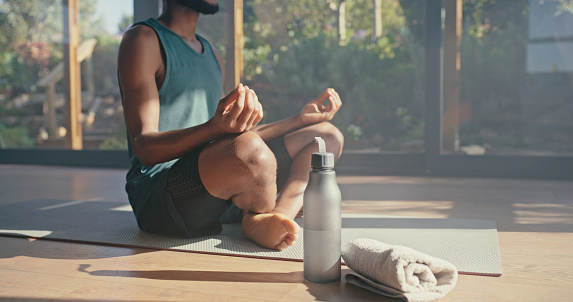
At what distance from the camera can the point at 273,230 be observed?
1.29 metres

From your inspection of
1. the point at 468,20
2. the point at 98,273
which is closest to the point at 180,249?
the point at 98,273

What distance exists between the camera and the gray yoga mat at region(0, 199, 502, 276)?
4.16 ft

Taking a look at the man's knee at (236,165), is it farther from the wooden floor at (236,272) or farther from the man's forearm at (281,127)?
the man's forearm at (281,127)

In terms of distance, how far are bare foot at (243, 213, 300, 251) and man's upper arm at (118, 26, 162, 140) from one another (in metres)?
0.37

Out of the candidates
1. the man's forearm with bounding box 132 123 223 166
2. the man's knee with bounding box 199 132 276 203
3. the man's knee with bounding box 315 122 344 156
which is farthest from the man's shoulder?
the man's knee with bounding box 315 122 344 156

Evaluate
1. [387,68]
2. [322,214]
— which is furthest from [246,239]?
[387,68]

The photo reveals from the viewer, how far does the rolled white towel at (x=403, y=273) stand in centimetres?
92

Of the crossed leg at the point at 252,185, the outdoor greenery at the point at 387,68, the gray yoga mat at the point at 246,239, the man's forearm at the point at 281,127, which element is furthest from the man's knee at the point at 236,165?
the outdoor greenery at the point at 387,68

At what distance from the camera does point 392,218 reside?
5.85 ft

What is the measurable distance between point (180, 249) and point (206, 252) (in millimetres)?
78

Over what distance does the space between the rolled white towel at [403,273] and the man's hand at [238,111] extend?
375 millimetres

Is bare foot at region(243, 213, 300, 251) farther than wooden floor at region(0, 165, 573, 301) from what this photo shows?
Yes

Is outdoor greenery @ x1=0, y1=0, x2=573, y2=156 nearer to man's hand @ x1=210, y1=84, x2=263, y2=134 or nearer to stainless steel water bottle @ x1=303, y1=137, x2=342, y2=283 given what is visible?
man's hand @ x1=210, y1=84, x2=263, y2=134

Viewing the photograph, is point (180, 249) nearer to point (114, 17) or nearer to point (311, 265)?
point (311, 265)
